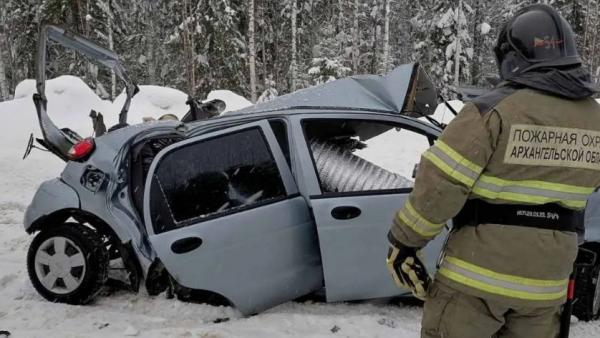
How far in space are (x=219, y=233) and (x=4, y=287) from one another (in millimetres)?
2254

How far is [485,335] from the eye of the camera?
1964mm

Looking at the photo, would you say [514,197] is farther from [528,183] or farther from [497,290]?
[497,290]

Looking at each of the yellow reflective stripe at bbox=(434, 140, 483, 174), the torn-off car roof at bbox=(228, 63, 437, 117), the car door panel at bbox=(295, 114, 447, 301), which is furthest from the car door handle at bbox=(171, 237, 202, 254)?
the yellow reflective stripe at bbox=(434, 140, 483, 174)

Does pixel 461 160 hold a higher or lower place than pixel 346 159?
higher

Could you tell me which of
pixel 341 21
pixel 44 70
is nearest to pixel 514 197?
pixel 44 70

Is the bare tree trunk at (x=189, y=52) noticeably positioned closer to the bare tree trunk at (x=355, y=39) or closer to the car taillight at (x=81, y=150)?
the bare tree trunk at (x=355, y=39)

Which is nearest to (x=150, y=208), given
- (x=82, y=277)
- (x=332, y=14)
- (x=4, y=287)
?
(x=82, y=277)

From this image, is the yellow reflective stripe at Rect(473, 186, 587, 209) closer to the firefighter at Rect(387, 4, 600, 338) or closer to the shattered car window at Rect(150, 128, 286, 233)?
the firefighter at Rect(387, 4, 600, 338)

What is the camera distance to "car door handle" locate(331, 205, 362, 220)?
139 inches

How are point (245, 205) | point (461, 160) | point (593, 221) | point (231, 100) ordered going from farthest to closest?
point (231, 100) < point (245, 205) < point (593, 221) < point (461, 160)

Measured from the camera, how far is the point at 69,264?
4.16 meters

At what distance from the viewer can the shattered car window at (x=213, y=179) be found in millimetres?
3787

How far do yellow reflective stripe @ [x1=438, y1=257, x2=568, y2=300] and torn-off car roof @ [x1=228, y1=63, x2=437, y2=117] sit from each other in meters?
1.98

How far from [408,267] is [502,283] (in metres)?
0.35
